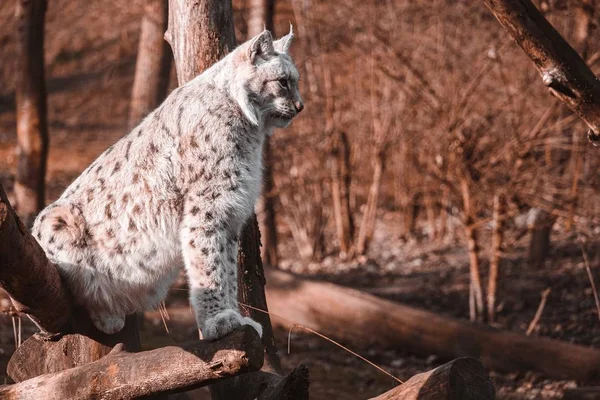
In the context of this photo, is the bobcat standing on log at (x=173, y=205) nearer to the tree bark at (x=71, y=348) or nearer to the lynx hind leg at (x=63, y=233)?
the lynx hind leg at (x=63, y=233)

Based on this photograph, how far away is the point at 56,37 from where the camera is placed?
76.0 ft

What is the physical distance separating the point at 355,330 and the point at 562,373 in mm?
2433

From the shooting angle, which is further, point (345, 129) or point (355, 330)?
point (345, 129)

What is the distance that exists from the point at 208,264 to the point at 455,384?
5.37 ft

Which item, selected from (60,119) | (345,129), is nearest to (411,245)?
(345,129)

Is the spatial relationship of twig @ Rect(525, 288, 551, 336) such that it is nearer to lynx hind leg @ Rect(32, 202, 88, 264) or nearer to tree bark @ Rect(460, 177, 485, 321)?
tree bark @ Rect(460, 177, 485, 321)

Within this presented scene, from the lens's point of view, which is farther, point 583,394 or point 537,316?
point 537,316

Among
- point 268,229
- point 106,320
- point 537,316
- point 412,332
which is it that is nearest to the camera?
point 106,320

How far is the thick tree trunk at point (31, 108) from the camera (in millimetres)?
9547

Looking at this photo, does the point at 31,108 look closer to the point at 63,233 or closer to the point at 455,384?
the point at 63,233

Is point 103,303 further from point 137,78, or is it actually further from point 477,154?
point 137,78

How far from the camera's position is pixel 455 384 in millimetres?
4680

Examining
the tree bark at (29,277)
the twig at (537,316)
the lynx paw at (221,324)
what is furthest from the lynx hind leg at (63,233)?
the twig at (537,316)

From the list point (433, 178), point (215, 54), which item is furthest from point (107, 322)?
point (433, 178)
